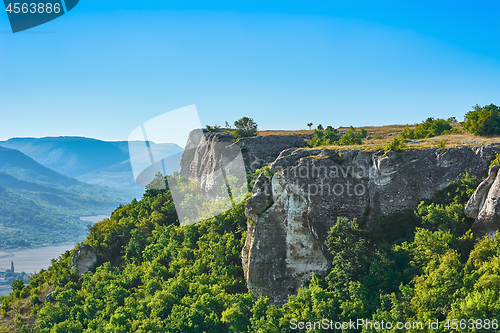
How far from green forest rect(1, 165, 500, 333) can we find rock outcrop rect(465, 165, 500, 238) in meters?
0.58

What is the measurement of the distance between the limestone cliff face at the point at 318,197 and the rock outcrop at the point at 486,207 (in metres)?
1.84

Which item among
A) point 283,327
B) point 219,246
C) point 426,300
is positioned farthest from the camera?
point 219,246

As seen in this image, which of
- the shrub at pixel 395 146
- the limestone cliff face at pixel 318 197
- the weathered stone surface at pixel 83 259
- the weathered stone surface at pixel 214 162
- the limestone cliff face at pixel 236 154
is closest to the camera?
the limestone cliff face at pixel 318 197

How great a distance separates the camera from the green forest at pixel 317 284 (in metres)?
19.7

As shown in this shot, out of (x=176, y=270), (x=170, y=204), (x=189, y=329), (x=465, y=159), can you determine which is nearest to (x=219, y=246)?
(x=176, y=270)

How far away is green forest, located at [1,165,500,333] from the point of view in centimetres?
1972

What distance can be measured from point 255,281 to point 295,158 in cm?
894

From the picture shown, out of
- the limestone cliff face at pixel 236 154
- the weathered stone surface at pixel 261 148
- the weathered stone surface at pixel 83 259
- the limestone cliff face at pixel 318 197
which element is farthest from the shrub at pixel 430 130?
the weathered stone surface at pixel 83 259

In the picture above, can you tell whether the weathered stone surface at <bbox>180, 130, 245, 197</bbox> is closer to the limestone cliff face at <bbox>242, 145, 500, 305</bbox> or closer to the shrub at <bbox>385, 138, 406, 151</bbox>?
the limestone cliff face at <bbox>242, 145, 500, 305</bbox>

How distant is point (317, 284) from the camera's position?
81.7 ft

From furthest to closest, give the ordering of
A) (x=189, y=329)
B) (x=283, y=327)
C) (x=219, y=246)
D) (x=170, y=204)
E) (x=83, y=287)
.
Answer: (x=170, y=204)
(x=83, y=287)
(x=219, y=246)
(x=189, y=329)
(x=283, y=327)

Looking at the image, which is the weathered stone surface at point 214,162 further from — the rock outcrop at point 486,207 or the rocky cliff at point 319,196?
the rock outcrop at point 486,207

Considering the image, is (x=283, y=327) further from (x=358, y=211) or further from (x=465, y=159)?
(x=465, y=159)

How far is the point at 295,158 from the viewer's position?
27.8 meters
